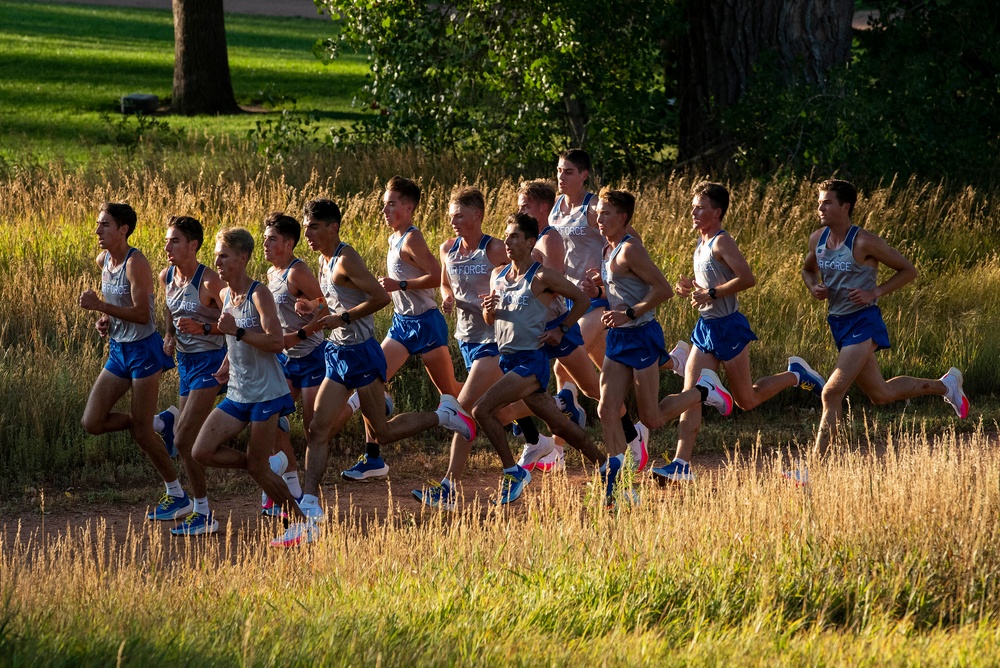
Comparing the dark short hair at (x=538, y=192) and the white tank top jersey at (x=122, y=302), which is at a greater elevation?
the dark short hair at (x=538, y=192)

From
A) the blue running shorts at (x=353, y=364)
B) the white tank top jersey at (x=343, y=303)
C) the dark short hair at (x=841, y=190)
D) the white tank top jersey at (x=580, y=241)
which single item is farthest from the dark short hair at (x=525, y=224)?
the dark short hair at (x=841, y=190)

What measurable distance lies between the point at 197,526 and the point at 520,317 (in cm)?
228

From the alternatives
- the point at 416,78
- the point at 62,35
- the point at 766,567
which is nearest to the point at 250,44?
the point at 62,35

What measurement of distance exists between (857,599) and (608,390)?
8.75 feet

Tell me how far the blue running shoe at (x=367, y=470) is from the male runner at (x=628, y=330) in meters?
1.70

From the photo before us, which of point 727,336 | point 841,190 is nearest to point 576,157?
point 727,336

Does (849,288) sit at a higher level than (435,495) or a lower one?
higher

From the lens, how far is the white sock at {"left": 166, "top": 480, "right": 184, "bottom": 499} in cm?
817

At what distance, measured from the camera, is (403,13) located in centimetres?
1572

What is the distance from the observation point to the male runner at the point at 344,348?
797 cm

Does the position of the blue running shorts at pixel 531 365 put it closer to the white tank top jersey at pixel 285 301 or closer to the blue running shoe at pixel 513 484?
the blue running shoe at pixel 513 484

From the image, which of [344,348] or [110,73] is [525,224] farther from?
[110,73]

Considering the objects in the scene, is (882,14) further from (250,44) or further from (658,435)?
(250,44)

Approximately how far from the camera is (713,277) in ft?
28.2
